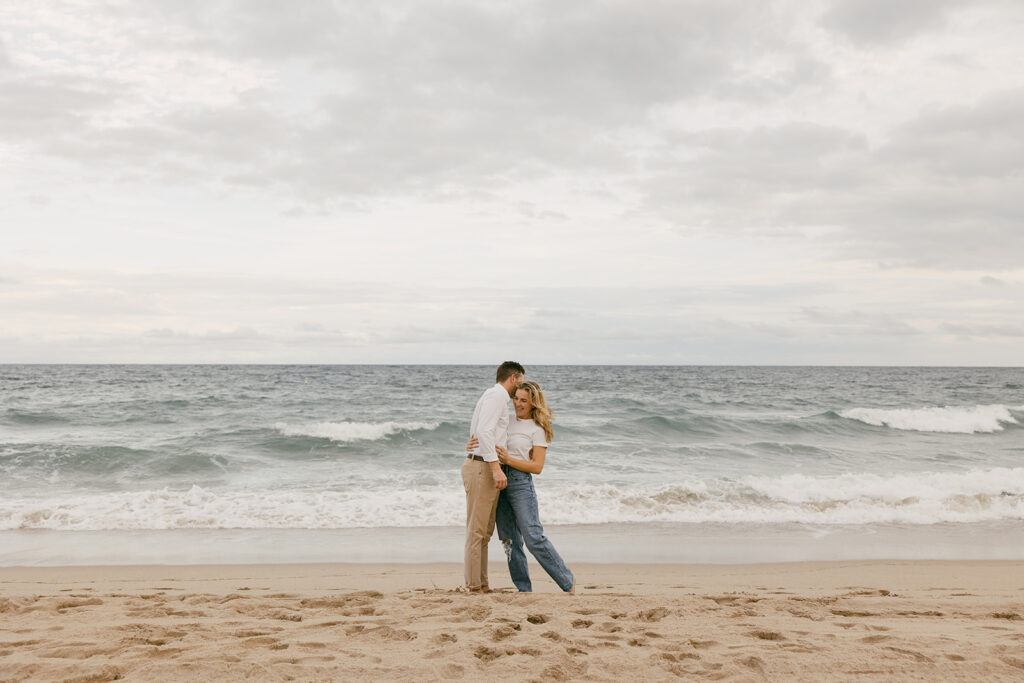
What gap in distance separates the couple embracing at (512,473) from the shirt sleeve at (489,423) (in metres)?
0.01

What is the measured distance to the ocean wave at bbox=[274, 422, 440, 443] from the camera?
19.1 meters

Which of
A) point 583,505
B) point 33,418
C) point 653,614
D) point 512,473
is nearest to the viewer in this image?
point 653,614

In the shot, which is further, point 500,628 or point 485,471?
point 485,471

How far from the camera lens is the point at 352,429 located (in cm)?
2097

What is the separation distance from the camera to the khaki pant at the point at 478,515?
5703 mm

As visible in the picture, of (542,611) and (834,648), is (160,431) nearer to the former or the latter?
(542,611)

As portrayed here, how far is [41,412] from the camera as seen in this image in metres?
22.8

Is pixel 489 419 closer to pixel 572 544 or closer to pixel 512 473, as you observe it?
pixel 512 473

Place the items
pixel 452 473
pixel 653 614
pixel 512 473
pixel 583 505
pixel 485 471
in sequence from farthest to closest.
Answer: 1. pixel 452 473
2. pixel 583 505
3. pixel 512 473
4. pixel 485 471
5. pixel 653 614

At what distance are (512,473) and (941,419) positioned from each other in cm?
2712

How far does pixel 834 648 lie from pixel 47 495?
12.9 metres

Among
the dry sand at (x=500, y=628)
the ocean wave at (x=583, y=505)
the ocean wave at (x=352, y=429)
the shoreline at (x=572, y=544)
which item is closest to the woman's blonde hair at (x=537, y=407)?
the dry sand at (x=500, y=628)

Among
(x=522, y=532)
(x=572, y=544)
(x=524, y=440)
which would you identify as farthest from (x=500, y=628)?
(x=572, y=544)

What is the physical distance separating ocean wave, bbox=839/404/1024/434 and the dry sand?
64.5ft
